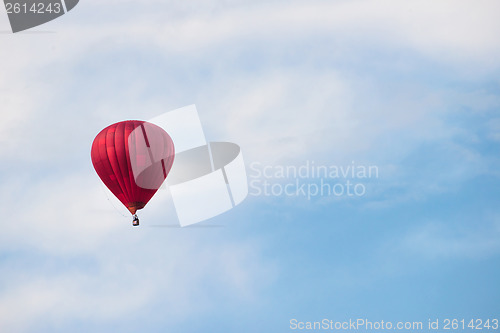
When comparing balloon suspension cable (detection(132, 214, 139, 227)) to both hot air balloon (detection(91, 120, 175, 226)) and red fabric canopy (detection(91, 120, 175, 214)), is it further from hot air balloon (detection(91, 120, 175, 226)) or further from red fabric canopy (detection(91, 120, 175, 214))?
red fabric canopy (detection(91, 120, 175, 214))

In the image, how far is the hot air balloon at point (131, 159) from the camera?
259 feet

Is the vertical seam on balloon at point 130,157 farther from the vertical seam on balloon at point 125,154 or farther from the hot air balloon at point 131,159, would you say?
the vertical seam on balloon at point 125,154

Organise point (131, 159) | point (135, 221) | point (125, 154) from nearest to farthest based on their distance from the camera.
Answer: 1. point (125, 154)
2. point (131, 159)
3. point (135, 221)

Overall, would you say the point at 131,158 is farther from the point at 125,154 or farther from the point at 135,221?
the point at 135,221

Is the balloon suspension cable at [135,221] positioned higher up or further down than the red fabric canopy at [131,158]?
further down

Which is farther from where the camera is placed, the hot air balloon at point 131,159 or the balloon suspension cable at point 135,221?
the balloon suspension cable at point 135,221

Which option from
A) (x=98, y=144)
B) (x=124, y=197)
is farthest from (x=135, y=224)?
(x=98, y=144)

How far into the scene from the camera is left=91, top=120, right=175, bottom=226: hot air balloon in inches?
3103

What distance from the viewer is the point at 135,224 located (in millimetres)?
80062

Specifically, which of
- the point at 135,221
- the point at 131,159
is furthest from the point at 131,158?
the point at 135,221

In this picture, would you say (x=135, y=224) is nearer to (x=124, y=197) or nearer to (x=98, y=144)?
(x=124, y=197)

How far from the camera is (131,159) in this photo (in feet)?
259

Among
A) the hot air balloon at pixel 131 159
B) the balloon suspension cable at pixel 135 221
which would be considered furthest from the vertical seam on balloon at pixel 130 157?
the balloon suspension cable at pixel 135 221

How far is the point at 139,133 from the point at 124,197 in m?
5.84
